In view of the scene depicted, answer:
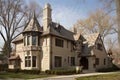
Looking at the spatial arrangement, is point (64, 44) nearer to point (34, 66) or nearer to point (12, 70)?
point (34, 66)

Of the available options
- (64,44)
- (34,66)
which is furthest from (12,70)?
(64,44)

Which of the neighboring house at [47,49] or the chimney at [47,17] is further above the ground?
the chimney at [47,17]

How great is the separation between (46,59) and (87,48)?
9.94m

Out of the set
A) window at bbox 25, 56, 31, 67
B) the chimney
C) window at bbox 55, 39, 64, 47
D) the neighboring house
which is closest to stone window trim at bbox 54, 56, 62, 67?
the neighboring house

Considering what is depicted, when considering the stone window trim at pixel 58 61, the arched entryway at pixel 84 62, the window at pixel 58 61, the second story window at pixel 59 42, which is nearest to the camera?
the stone window trim at pixel 58 61

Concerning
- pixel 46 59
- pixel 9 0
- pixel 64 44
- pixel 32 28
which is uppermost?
pixel 9 0

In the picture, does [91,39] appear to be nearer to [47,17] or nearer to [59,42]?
[59,42]

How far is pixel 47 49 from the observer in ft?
96.4

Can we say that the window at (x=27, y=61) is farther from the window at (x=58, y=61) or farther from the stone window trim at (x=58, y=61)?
the window at (x=58, y=61)

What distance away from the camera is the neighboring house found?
29516 millimetres

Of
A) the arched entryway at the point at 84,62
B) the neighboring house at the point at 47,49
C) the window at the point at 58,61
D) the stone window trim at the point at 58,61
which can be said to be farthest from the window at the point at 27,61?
the arched entryway at the point at 84,62

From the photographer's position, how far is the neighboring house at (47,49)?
2952cm

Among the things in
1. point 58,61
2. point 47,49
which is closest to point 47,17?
point 47,49

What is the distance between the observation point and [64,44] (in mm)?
32531
